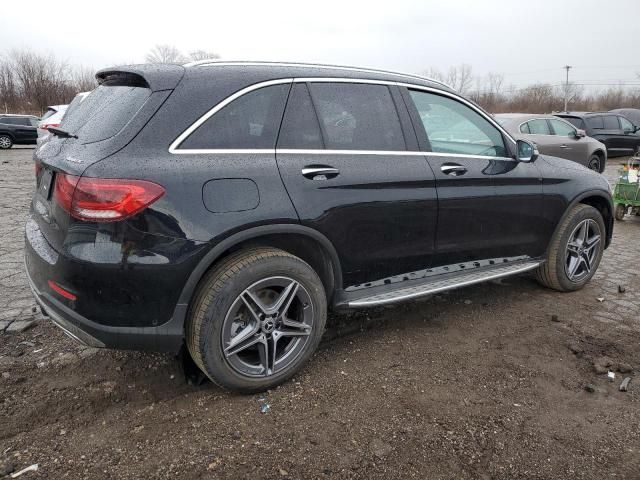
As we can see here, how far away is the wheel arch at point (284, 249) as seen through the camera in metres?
2.55

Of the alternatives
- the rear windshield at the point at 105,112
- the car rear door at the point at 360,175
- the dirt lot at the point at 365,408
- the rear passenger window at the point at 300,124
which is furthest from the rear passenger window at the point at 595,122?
the rear windshield at the point at 105,112

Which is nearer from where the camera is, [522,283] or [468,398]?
[468,398]

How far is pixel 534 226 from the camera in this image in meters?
4.21

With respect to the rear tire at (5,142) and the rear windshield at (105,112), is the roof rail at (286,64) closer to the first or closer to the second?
the rear windshield at (105,112)

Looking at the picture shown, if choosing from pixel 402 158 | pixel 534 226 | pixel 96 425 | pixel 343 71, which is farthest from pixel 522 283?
pixel 96 425

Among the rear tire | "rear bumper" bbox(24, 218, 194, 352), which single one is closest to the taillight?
"rear bumper" bbox(24, 218, 194, 352)

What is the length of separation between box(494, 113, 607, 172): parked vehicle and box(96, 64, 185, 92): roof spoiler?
28.3ft

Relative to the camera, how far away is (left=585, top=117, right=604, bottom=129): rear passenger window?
15541 millimetres

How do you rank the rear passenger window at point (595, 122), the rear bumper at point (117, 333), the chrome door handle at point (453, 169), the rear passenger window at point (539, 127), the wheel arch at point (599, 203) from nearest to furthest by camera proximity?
1. the rear bumper at point (117, 333)
2. the chrome door handle at point (453, 169)
3. the wheel arch at point (599, 203)
4. the rear passenger window at point (539, 127)
5. the rear passenger window at point (595, 122)

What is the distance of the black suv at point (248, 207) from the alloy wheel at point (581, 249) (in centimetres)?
125

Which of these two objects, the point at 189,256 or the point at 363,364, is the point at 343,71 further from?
the point at 363,364

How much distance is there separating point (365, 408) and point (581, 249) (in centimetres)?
297

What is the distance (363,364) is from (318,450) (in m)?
0.90

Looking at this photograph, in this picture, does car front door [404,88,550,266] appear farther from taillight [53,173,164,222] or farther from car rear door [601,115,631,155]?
car rear door [601,115,631,155]
